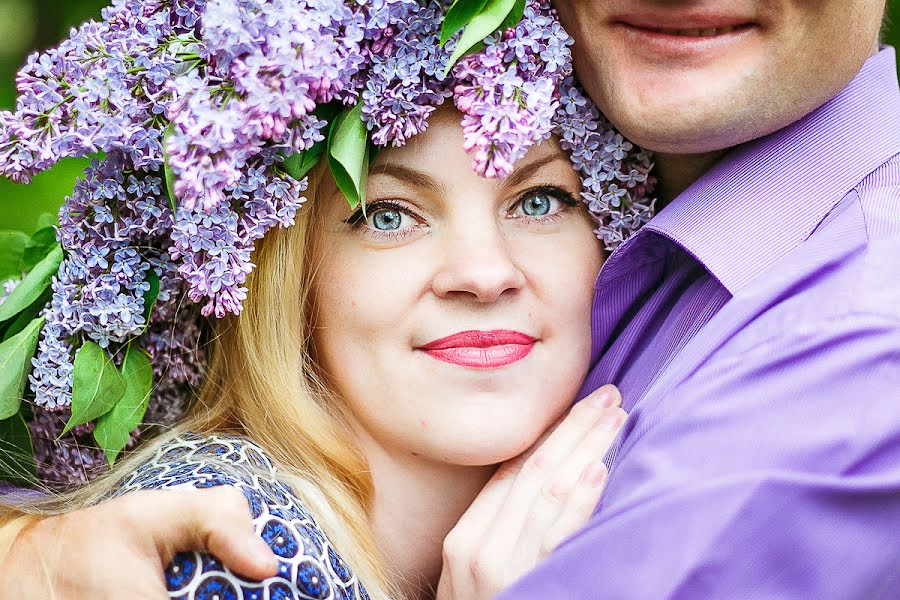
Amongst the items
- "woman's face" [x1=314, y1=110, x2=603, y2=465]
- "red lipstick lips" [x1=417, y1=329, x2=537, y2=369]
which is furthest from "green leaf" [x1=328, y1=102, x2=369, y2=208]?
"red lipstick lips" [x1=417, y1=329, x2=537, y2=369]

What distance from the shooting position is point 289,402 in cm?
206

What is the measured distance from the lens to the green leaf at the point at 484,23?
5.78ft

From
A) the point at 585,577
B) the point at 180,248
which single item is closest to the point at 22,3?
the point at 180,248

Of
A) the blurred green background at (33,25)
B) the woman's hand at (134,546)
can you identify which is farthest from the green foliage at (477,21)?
the blurred green background at (33,25)

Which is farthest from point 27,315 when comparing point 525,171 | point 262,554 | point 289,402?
point 525,171

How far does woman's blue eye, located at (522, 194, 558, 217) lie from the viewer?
2.06 meters

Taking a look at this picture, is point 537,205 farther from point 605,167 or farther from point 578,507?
point 578,507

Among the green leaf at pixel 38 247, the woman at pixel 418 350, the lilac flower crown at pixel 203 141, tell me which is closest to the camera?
the lilac flower crown at pixel 203 141

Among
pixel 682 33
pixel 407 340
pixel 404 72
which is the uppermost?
pixel 404 72

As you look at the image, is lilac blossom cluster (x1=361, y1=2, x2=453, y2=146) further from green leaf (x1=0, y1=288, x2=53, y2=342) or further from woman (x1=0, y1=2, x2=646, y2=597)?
green leaf (x1=0, y1=288, x2=53, y2=342)

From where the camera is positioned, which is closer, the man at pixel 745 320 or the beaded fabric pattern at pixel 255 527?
the man at pixel 745 320

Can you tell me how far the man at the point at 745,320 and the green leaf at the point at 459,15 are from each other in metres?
0.26

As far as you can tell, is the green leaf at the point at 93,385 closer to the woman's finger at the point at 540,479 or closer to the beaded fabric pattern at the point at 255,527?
the beaded fabric pattern at the point at 255,527

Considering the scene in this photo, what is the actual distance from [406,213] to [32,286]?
844 mm
